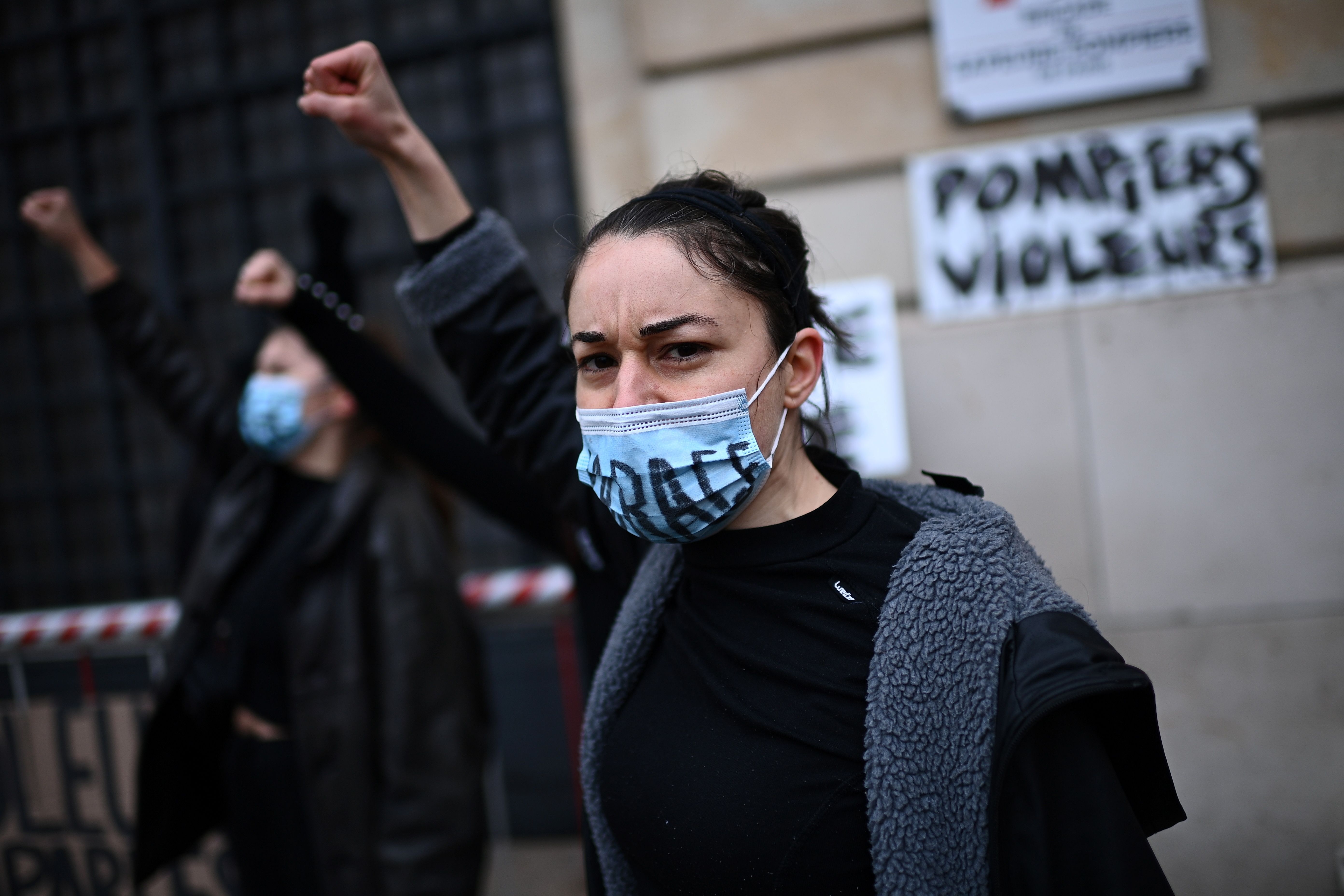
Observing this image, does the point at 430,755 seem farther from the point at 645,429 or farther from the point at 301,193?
the point at 301,193

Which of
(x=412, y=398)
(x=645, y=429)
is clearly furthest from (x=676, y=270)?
(x=412, y=398)

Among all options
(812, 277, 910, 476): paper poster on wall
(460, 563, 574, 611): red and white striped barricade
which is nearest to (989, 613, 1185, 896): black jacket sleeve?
(812, 277, 910, 476): paper poster on wall

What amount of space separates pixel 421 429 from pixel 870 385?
1.41m

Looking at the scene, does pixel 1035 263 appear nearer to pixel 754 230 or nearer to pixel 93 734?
Result: pixel 754 230

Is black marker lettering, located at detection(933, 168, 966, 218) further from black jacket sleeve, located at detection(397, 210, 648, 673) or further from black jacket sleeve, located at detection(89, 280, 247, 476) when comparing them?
black jacket sleeve, located at detection(89, 280, 247, 476)

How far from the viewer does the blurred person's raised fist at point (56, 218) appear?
9.73 ft

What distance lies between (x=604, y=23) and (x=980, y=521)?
3065mm

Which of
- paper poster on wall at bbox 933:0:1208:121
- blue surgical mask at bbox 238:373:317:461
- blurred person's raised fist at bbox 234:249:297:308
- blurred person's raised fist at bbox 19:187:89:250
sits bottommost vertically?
blue surgical mask at bbox 238:373:317:461

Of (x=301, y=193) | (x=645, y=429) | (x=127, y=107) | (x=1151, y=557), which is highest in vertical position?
(x=127, y=107)

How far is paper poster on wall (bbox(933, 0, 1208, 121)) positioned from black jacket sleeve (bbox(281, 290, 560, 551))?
81.2 inches

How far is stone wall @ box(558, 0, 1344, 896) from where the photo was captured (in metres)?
2.93

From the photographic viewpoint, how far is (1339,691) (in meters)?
2.94

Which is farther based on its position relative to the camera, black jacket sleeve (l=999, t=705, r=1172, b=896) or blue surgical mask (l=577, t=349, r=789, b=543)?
blue surgical mask (l=577, t=349, r=789, b=543)

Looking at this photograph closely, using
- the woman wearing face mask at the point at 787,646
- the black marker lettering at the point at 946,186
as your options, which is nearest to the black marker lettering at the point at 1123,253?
the black marker lettering at the point at 946,186
